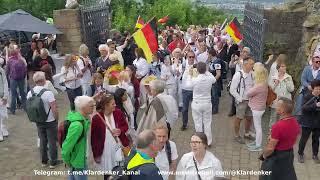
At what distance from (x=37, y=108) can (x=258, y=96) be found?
3.67 m

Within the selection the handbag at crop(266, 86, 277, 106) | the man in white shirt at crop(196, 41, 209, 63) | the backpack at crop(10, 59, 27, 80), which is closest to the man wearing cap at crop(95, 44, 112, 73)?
the backpack at crop(10, 59, 27, 80)

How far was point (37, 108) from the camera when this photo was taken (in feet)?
24.9

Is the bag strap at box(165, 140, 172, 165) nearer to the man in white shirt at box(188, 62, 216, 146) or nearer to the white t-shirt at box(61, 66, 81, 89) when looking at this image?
the man in white shirt at box(188, 62, 216, 146)

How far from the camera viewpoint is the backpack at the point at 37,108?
299 inches

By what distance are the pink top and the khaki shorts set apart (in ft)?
1.18

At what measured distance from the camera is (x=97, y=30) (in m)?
15.3

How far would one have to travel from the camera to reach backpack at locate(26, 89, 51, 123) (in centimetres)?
758

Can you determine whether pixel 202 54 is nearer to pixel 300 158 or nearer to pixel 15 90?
pixel 300 158

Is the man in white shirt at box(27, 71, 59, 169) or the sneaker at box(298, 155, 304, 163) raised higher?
the man in white shirt at box(27, 71, 59, 169)

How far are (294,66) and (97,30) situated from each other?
20.2 feet

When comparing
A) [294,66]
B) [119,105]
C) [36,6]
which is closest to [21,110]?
[119,105]

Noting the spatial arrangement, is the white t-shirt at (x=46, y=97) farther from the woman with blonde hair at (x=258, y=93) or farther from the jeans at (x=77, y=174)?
the woman with blonde hair at (x=258, y=93)

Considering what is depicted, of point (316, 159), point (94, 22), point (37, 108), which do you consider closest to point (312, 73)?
point (316, 159)

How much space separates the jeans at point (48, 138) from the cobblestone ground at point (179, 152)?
0.67 feet
